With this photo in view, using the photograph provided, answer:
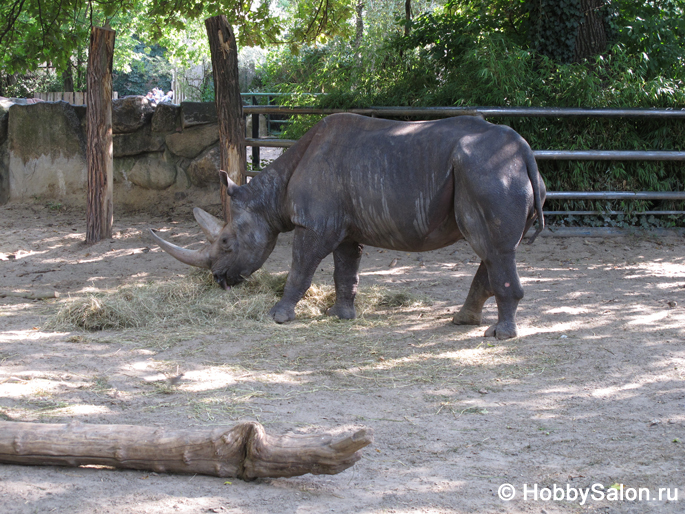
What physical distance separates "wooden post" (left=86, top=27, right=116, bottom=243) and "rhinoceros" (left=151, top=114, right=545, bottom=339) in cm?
265

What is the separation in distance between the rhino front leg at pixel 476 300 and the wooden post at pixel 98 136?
15.9 feet

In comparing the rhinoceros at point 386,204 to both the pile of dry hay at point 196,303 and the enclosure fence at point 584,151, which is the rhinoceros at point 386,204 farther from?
the enclosure fence at point 584,151

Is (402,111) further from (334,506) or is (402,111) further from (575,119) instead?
(334,506)

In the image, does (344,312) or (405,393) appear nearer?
(405,393)

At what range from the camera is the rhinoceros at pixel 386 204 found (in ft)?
16.9

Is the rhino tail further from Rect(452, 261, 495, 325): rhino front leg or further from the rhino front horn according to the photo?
the rhino front horn

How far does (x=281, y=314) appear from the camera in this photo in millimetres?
5930

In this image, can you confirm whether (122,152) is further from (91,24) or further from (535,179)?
(535,179)

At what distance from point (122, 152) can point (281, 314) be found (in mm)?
5788

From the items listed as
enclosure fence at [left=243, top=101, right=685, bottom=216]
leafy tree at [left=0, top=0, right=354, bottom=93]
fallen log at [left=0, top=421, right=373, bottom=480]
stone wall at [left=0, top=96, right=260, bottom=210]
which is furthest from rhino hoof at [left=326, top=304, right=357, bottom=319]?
leafy tree at [left=0, top=0, right=354, bottom=93]

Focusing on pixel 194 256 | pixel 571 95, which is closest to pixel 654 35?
pixel 571 95

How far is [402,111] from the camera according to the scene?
8.71 meters

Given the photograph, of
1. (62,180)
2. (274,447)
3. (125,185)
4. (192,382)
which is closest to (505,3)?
(125,185)

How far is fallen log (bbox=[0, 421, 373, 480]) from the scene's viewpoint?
284 cm
